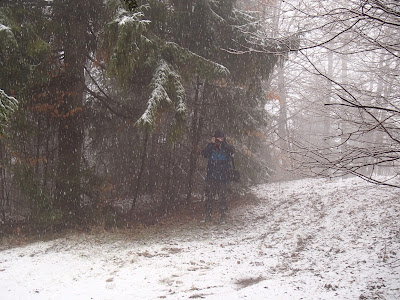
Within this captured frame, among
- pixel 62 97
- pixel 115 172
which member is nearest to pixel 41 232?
pixel 115 172

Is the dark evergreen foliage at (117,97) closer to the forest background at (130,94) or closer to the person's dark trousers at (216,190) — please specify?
the forest background at (130,94)

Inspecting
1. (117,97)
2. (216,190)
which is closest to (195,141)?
(216,190)

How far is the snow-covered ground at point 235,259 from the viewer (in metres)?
5.15

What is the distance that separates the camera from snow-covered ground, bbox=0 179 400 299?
203 inches

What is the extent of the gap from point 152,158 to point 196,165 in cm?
150

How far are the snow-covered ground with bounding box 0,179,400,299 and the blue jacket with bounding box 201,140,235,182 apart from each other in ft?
4.26

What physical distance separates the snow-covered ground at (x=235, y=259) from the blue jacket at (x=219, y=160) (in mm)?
1299

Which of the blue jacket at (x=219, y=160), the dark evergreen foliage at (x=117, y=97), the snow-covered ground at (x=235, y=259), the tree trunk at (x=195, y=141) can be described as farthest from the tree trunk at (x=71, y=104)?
the blue jacket at (x=219, y=160)

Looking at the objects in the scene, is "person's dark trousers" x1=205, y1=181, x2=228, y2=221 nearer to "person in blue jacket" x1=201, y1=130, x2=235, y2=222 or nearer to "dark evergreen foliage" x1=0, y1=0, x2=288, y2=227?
"person in blue jacket" x1=201, y1=130, x2=235, y2=222

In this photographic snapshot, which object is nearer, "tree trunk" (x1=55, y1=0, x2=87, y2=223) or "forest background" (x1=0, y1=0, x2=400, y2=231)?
"forest background" (x1=0, y1=0, x2=400, y2=231)

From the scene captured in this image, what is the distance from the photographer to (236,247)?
739 centimetres

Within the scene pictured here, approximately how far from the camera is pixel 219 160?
9.02m

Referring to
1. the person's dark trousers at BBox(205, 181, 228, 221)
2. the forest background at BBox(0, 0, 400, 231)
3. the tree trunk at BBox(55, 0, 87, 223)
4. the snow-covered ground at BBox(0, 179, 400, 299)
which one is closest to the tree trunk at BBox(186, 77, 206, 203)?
the forest background at BBox(0, 0, 400, 231)

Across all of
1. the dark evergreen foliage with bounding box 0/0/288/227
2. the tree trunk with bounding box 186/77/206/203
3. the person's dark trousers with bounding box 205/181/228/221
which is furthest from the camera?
the tree trunk with bounding box 186/77/206/203
